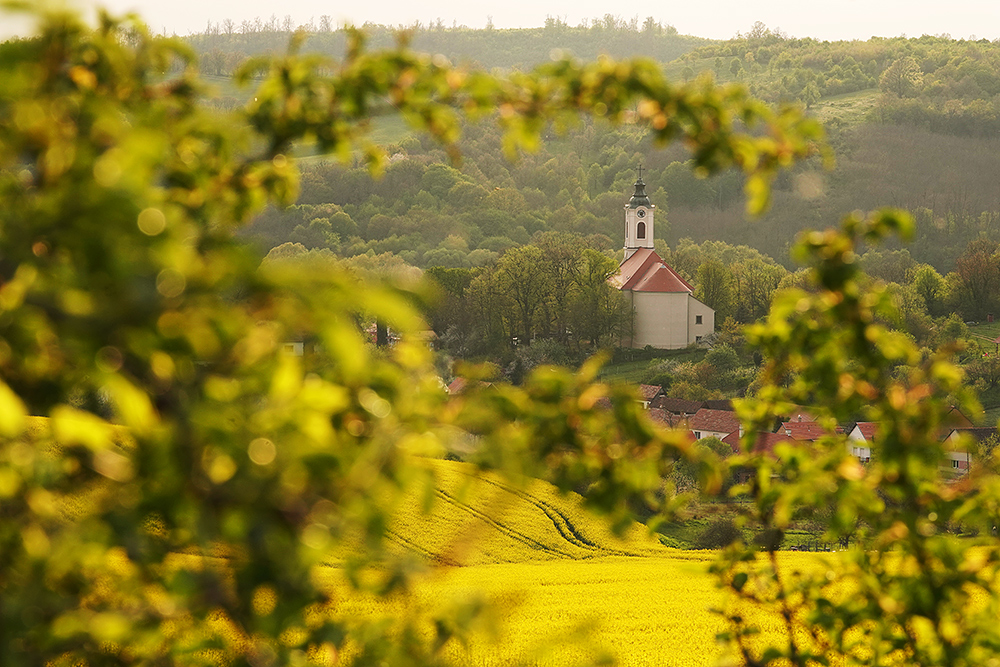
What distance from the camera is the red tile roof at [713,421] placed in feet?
164

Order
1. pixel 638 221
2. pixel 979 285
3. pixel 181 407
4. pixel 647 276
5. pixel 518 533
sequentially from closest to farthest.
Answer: pixel 181 407, pixel 518 533, pixel 979 285, pixel 647 276, pixel 638 221

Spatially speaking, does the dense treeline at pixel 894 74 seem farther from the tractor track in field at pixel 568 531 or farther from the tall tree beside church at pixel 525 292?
the tractor track in field at pixel 568 531

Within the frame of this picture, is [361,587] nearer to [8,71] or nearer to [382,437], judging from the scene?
[382,437]

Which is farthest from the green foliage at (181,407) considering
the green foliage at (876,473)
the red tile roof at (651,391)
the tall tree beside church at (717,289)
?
the tall tree beside church at (717,289)

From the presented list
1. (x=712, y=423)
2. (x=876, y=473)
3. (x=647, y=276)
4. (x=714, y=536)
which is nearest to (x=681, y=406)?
(x=712, y=423)

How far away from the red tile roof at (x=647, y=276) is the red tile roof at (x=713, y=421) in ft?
70.1

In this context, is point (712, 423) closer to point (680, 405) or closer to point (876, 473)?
point (680, 405)

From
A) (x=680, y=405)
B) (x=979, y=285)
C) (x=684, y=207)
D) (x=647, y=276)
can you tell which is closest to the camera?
(x=680, y=405)

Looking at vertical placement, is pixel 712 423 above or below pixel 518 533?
below

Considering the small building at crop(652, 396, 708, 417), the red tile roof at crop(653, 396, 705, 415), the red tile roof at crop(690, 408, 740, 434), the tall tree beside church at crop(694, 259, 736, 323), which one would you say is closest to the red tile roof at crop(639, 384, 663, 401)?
the small building at crop(652, 396, 708, 417)

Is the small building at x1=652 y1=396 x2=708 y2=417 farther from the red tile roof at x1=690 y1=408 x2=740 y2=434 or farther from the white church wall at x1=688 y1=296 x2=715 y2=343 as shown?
the white church wall at x1=688 y1=296 x2=715 y2=343

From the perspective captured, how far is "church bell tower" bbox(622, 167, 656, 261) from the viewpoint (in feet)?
247

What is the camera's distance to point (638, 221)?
7688 centimetres

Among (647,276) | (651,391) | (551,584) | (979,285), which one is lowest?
(651,391)
